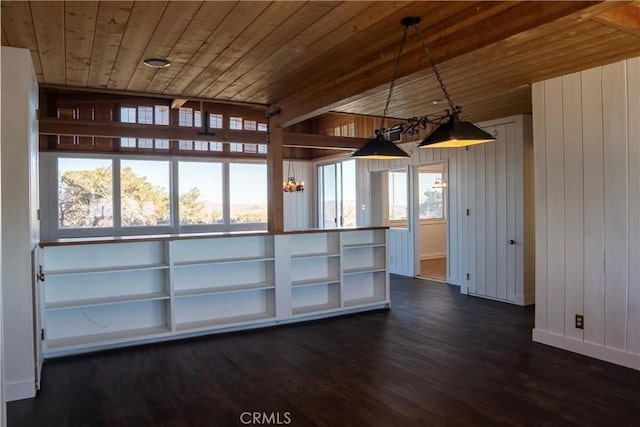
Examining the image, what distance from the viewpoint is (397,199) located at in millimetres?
9297

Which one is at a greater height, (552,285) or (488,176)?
(488,176)

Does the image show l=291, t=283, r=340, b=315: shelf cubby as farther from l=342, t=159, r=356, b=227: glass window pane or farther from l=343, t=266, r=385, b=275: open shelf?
l=342, t=159, r=356, b=227: glass window pane

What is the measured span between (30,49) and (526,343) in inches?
201

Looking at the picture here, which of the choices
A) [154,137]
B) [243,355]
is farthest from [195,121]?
[243,355]

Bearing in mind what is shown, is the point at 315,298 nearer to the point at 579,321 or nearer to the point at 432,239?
the point at 579,321

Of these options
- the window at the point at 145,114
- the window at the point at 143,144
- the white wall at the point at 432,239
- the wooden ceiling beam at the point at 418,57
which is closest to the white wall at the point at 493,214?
the white wall at the point at 432,239

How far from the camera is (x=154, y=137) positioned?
6.75 metres

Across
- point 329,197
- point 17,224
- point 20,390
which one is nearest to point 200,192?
point 329,197

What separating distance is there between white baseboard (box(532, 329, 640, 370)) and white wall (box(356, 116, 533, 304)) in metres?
1.78

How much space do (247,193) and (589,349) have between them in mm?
8369

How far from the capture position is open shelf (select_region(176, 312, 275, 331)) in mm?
4809

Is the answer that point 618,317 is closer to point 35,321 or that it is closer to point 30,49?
point 35,321

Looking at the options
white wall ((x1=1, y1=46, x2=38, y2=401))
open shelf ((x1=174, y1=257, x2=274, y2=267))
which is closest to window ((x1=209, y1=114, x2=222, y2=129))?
open shelf ((x1=174, y1=257, x2=274, y2=267))

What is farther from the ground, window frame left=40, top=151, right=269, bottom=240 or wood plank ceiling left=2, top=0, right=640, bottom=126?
wood plank ceiling left=2, top=0, right=640, bottom=126
